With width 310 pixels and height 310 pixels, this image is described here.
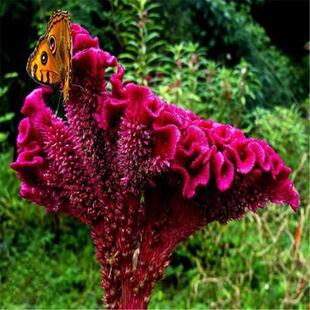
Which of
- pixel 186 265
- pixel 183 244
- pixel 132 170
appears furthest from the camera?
pixel 186 265

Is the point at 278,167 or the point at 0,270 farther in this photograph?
the point at 0,270

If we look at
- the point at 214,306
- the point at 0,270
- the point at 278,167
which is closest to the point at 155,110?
the point at 278,167

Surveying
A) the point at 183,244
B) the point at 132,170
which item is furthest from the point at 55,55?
the point at 183,244

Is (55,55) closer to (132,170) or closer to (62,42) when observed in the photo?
(62,42)

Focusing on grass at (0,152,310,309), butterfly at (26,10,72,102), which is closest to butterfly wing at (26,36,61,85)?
butterfly at (26,10,72,102)

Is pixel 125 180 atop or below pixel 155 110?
below

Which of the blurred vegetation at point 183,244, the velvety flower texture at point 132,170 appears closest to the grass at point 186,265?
the blurred vegetation at point 183,244

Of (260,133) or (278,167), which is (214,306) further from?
(278,167)

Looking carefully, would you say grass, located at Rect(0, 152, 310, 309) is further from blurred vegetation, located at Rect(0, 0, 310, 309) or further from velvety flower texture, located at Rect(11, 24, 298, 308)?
velvety flower texture, located at Rect(11, 24, 298, 308)
